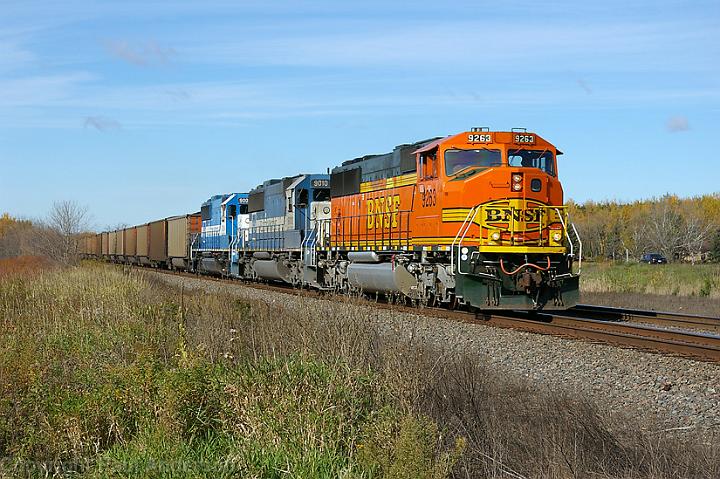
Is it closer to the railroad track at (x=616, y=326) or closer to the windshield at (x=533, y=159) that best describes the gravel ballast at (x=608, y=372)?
the railroad track at (x=616, y=326)

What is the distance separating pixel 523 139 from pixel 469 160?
3.67 ft

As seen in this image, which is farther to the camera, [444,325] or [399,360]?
[444,325]

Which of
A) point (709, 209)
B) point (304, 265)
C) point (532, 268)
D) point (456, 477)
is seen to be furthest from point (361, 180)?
point (709, 209)

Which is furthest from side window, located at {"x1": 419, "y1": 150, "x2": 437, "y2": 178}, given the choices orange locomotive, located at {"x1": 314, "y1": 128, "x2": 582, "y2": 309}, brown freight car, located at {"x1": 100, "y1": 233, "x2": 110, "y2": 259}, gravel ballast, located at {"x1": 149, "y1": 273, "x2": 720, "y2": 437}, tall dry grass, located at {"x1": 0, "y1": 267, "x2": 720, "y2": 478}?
brown freight car, located at {"x1": 100, "y1": 233, "x2": 110, "y2": 259}

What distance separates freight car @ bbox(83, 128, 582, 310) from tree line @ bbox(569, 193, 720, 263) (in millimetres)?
53950

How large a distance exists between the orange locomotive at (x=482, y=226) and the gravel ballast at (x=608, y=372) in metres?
1.50

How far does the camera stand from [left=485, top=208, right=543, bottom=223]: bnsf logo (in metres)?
15.3

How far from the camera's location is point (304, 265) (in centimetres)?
2508

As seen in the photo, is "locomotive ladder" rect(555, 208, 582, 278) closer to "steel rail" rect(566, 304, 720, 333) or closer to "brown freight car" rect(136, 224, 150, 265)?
"steel rail" rect(566, 304, 720, 333)

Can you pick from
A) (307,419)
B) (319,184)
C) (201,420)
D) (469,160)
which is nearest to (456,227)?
(469,160)

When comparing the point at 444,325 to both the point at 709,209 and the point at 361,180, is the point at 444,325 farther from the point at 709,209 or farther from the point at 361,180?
the point at 709,209

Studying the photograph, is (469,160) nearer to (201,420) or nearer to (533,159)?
(533,159)

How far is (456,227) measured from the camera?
1556 centimetres

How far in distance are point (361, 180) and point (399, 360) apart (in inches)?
522
